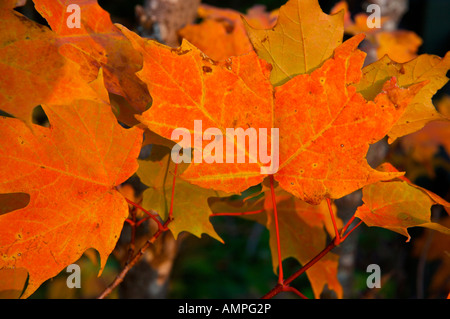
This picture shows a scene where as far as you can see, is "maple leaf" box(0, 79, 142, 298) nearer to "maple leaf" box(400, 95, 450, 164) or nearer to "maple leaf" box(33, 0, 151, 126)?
"maple leaf" box(33, 0, 151, 126)

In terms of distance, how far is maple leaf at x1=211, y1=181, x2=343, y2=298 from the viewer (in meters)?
0.58

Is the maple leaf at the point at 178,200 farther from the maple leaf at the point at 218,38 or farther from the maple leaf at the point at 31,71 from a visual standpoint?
the maple leaf at the point at 218,38

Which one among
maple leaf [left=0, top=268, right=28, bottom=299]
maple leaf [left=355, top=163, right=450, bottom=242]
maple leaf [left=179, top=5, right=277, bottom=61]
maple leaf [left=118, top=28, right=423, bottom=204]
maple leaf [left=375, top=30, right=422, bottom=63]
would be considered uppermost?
maple leaf [left=118, top=28, right=423, bottom=204]

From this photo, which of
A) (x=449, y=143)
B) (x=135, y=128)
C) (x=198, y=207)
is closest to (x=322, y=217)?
(x=198, y=207)

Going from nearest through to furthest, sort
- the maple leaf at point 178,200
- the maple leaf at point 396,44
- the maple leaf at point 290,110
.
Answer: the maple leaf at point 290,110 < the maple leaf at point 178,200 < the maple leaf at point 396,44

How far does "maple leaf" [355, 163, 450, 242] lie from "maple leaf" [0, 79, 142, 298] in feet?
0.85

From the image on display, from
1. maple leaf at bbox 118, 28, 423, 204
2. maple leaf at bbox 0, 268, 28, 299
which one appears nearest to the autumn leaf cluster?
maple leaf at bbox 118, 28, 423, 204

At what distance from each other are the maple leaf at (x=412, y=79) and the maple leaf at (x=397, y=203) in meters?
0.06

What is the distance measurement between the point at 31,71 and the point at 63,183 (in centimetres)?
12

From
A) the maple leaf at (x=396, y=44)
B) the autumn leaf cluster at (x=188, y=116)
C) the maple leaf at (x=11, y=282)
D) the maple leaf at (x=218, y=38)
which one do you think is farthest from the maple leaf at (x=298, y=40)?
the maple leaf at (x=396, y=44)

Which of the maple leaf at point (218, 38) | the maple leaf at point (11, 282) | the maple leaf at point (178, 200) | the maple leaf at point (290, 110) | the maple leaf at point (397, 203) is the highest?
the maple leaf at point (290, 110)

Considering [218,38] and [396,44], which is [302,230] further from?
[396,44]

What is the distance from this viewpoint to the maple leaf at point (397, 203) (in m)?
0.43
